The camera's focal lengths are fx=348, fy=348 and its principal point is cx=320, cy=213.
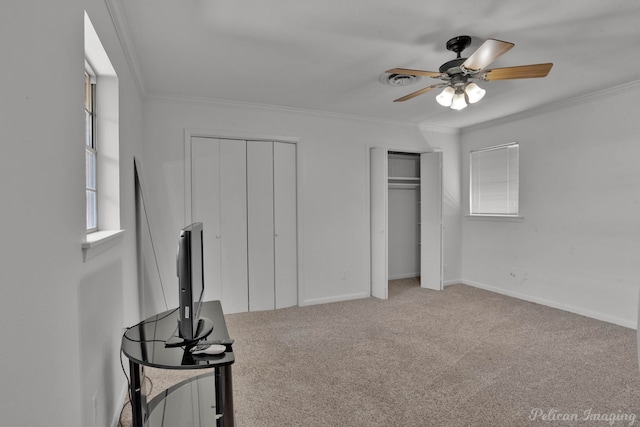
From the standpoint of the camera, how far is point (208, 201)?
3.87m

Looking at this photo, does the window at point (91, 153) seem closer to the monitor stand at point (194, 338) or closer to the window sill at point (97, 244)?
the window sill at point (97, 244)

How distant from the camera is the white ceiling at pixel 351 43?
2117mm

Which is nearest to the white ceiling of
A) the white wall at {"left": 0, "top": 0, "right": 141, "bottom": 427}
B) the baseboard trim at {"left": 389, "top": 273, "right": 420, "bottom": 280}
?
the white wall at {"left": 0, "top": 0, "right": 141, "bottom": 427}

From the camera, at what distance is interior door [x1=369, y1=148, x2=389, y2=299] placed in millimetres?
4500

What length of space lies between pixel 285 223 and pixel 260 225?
0.31 m

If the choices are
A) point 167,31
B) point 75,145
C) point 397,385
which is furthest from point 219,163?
point 397,385

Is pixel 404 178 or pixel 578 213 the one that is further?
pixel 404 178

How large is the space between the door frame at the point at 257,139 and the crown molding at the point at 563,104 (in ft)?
8.87

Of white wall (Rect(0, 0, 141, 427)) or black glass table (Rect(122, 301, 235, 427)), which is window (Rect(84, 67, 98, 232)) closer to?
white wall (Rect(0, 0, 141, 427))

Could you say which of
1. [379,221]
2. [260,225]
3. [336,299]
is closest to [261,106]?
[260,225]

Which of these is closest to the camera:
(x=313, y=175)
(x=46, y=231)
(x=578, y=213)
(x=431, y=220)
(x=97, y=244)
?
(x=46, y=231)

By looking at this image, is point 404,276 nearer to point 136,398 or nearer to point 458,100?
point 458,100

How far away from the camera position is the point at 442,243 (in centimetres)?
491

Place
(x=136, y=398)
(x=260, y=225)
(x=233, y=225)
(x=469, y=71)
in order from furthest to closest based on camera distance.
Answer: (x=260, y=225)
(x=233, y=225)
(x=469, y=71)
(x=136, y=398)
